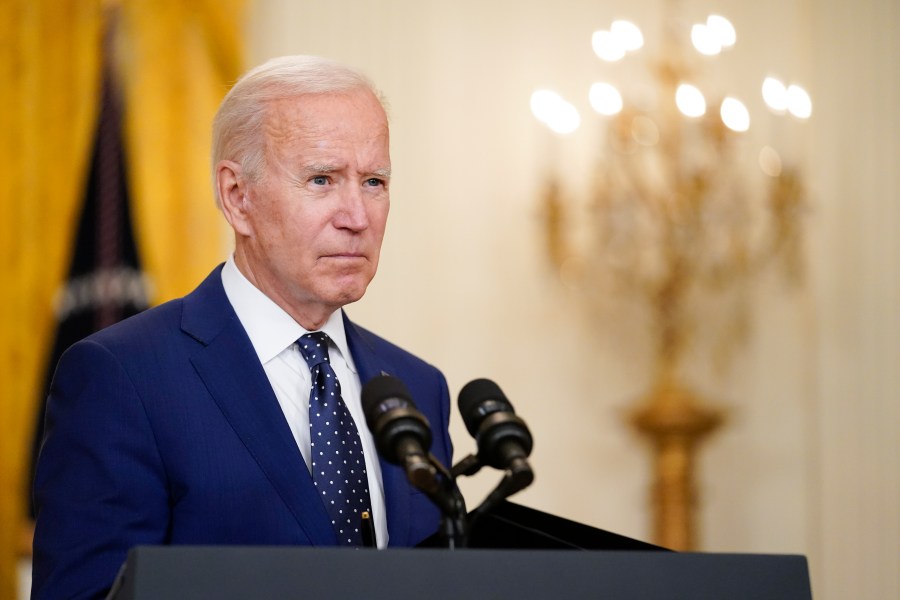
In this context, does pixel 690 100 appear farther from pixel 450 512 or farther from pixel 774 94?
pixel 450 512

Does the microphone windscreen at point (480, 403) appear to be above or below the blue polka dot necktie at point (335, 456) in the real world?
above

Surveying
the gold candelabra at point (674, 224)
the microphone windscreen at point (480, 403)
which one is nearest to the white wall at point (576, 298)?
the gold candelabra at point (674, 224)

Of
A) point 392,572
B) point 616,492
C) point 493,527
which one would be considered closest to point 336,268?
point 493,527

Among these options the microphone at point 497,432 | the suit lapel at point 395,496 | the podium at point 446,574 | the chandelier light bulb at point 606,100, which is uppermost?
the chandelier light bulb at point 606,100

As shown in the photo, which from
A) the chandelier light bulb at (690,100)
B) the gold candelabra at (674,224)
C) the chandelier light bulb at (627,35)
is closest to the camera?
the chandelier light bulb at (690,100)

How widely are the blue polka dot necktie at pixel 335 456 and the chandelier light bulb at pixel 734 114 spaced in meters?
3.16

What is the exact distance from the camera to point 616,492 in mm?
5418

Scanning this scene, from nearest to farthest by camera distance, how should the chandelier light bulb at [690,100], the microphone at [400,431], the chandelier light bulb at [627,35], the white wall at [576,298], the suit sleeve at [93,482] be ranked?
the microphone at [400,431]
the suit sleeve at [93,482]
the chandelier light bulb at [690,100]
the chandelier light bulb at [627,35]
the white wall at [576,298]

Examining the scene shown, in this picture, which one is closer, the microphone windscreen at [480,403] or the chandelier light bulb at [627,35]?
the microphone windscreen at [480,403]

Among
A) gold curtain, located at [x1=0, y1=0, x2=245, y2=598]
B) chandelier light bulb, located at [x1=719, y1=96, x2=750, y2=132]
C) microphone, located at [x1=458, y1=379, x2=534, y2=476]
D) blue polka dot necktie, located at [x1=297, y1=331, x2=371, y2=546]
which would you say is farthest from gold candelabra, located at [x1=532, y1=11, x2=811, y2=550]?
microphone, located at [x1=458, y1=379, x2=534, y2=476]

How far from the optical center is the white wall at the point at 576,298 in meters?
5.38

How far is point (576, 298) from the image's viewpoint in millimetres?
5469

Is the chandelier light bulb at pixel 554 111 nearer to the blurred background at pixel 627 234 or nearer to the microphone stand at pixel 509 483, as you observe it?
the blurred background at pixel 627 234

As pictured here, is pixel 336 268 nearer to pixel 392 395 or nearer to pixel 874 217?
pixel 392 395
